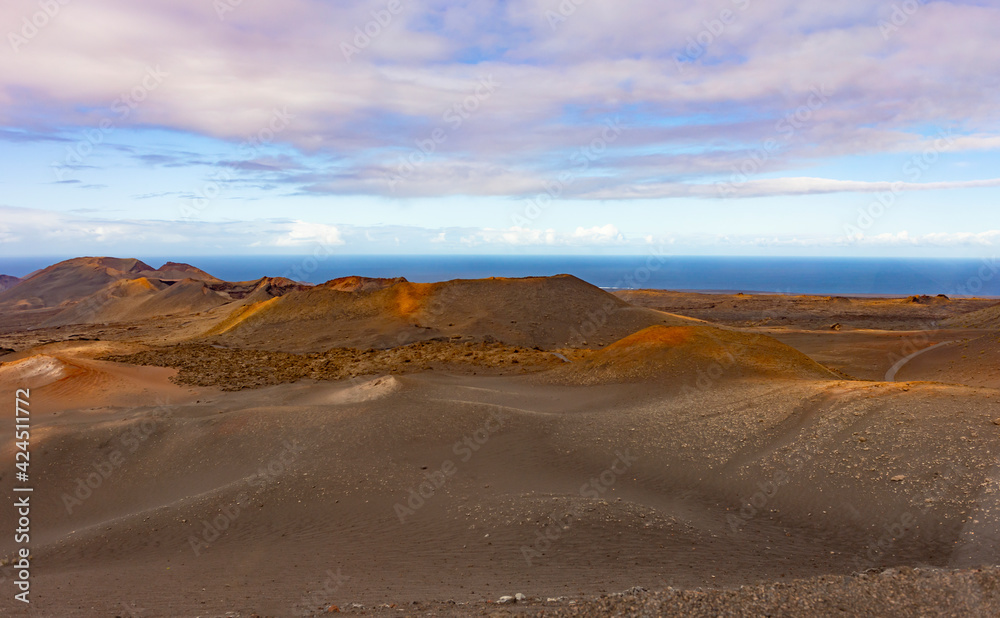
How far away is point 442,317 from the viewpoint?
115 feet

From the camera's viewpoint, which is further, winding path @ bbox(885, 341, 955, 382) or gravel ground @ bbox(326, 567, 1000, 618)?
winding path @ bbox(885, 341, 955, 382)

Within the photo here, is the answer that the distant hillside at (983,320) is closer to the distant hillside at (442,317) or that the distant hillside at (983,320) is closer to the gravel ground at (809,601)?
the distant hillside at (442,317)

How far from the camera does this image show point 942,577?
6.00 meters

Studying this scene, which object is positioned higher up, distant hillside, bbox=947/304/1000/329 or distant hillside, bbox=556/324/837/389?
distant hillside, bbox=947/304/1000/329

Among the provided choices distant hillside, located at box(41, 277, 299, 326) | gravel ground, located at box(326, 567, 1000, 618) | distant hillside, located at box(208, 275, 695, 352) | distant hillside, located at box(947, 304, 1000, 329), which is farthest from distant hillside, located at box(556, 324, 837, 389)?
distant hillside, located at box(41, 277, 299, 326)

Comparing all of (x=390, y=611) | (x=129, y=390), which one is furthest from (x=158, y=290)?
(x=390, y=611)

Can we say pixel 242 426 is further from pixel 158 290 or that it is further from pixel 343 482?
pixel 158 290

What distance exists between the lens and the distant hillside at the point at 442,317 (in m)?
31.7

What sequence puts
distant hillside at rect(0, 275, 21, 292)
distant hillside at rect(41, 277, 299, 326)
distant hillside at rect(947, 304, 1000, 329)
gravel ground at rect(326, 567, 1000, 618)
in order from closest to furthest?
1. gravel ground at rect(326, 567, 1000, 618)
2. distant hillside at rect(947, 304, 1000, 329)
3. distant hillside at rect(41, 277, 299, 326)
4. distant hillside at rect(0, 275, 21, 292)

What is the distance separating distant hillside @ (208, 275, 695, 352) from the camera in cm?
3172

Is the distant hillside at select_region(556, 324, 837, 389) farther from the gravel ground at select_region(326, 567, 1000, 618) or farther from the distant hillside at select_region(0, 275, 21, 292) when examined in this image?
the distant hillside at select_region(0, 275, 21, 292)

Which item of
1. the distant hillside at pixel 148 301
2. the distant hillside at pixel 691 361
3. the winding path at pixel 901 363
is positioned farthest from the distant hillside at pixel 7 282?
the winding path at pixel 901 363

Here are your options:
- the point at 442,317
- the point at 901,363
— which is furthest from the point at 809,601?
the point at 442,317

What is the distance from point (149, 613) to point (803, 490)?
10.4 m
